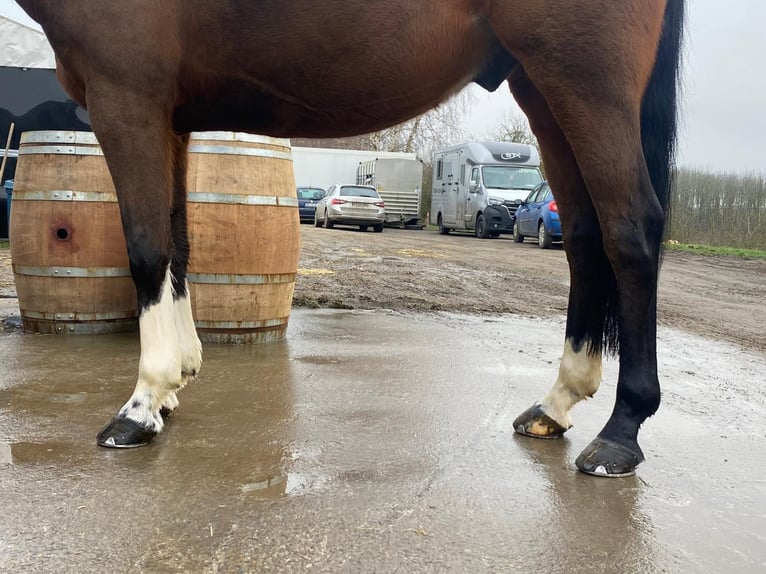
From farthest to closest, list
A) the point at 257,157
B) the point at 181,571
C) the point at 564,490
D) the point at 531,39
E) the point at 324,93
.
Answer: the point at 257,157, the point at 324,93, the point at 531,39, the point at 564,490, the point at 181,571

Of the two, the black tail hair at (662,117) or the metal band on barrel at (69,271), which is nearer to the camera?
the black tail hair at (662,117)

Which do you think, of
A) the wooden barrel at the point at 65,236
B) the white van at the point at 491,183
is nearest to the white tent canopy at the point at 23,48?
the wooden barrel at the point at 65,236

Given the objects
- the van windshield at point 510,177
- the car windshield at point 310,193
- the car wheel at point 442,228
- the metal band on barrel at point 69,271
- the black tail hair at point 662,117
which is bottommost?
the car wheel at point 442,228

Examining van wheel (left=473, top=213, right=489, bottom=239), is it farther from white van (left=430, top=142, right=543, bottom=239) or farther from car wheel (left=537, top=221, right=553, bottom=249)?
car wheel (left=537, top=221, right=553, bottom=249)

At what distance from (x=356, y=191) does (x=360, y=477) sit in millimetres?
22288

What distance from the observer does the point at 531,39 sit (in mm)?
2340

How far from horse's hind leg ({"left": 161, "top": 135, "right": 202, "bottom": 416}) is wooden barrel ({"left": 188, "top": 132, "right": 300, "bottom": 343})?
112 centimetres

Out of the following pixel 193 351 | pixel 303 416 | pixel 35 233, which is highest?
pixel 35 233

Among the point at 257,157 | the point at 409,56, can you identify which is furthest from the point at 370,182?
the point at 409,56

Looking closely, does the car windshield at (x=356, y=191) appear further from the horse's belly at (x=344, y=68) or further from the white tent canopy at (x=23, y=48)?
the horse's belly at (x=344, y=68)

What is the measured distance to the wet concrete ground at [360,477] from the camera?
5.49ft

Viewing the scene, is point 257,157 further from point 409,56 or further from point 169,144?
point 409,56

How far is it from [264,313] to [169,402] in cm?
169

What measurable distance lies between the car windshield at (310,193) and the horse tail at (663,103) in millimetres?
26925
